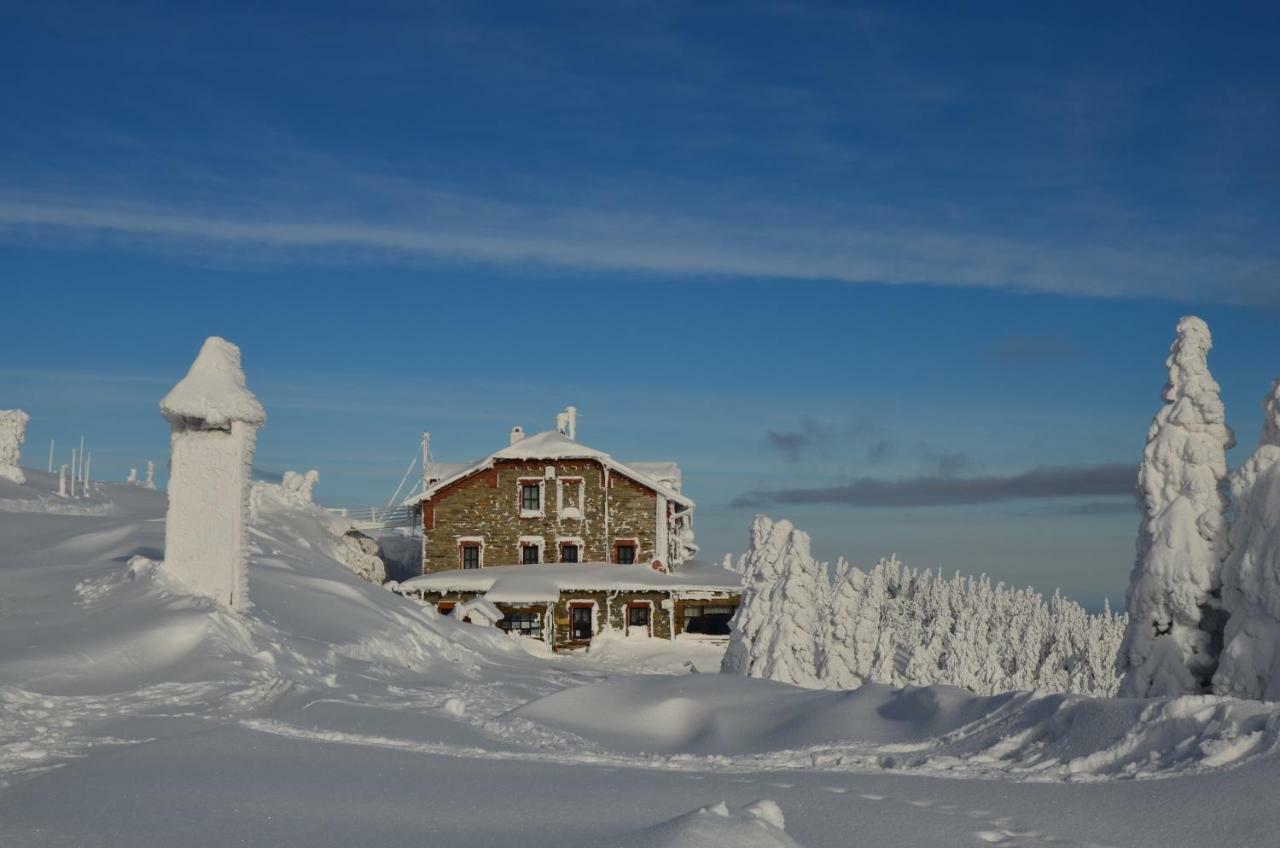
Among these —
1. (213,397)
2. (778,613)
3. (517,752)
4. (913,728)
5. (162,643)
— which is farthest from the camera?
(778,613)

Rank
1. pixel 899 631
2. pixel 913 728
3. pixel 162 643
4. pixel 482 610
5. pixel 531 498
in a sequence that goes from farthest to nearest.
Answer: pixel 899 631, pixel 531 498, pixel 482 610, pixel 162 643, pixel 913 728

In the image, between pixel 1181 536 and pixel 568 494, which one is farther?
pixel 568 494

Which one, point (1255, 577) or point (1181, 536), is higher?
point (1181, 536)

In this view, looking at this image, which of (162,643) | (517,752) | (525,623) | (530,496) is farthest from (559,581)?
(517,752)

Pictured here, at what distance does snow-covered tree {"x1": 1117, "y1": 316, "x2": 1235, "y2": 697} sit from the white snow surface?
377 inches

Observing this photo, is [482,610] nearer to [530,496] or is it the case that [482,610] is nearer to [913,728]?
[530,496]

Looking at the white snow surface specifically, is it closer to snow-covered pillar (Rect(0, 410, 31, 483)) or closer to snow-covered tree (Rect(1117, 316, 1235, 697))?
snow-covered tree (Rect(1117, 316, 1235, 697))

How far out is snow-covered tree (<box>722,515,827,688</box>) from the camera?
30781mm

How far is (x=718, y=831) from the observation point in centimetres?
650

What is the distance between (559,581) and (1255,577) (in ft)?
81.9

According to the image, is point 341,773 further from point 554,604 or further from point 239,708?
point 554,604

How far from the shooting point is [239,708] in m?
14.1

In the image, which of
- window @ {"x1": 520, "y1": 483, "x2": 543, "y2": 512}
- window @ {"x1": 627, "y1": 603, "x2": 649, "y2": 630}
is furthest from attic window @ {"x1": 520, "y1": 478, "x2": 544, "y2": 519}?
window @ {"x1": 627, "y1": 603, "x2": 649, "y2": 630}

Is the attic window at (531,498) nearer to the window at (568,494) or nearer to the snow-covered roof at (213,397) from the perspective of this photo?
the window at (568,494)
